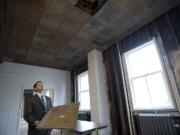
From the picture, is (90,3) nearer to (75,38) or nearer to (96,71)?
(75,38)

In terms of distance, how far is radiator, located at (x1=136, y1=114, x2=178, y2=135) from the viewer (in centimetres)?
235

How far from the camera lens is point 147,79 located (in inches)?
117

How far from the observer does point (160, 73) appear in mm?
2744

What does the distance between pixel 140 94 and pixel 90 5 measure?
2458 millimetres

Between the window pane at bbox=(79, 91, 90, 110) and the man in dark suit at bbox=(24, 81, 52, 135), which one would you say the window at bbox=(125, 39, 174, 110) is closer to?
the window pane at bbox=(79, 91, 90, 110)

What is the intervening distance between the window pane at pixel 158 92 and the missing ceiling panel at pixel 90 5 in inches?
80.2

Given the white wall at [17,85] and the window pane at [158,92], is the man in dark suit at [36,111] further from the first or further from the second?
the white wall at [17,85]

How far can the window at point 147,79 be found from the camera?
104 inches

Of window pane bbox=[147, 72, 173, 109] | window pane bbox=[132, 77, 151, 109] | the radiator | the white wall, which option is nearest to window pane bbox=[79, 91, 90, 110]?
the white wall

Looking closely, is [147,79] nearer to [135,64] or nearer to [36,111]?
[135,64]

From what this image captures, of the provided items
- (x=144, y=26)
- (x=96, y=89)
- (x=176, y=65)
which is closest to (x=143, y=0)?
(x=144, y=26)

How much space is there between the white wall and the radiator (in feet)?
12.3

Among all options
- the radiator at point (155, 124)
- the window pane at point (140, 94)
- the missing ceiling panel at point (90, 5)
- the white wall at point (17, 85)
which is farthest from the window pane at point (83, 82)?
the missing ceiling panel at point (90, 5)

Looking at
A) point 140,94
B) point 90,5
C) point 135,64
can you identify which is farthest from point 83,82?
point 90,5
